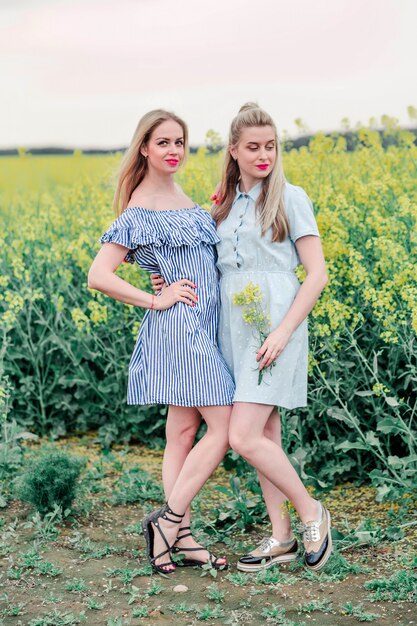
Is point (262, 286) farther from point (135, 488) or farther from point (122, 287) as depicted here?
point (135, 488)

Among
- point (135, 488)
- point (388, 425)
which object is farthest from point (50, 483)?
point (388, 425)

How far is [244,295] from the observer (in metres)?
3.34

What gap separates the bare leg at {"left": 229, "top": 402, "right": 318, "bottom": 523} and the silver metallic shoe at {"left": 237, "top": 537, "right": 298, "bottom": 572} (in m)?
0.23

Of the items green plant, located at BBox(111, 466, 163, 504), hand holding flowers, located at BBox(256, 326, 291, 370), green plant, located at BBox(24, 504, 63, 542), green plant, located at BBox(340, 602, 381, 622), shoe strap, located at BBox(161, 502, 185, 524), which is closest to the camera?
green plant, located at BBox(340, 602, 381, 622)

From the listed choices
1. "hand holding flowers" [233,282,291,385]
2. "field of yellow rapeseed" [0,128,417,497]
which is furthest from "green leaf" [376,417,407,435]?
"hand holding flowers" [233,282,291,385]

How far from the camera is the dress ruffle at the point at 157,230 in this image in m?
3.41

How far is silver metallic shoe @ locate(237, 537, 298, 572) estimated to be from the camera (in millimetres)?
3480

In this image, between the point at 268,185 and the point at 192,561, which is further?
the point at 192,561

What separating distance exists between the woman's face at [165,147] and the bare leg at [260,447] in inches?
37.1

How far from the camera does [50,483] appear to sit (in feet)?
13.1

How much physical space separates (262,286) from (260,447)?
0.60m

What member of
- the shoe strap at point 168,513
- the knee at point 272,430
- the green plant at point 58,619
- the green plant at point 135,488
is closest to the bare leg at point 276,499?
the knee at point 272,430

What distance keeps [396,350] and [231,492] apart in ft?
3.41

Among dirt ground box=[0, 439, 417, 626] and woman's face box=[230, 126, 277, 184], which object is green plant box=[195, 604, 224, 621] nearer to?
dirt ground box=[0, 439, 417, 626]
